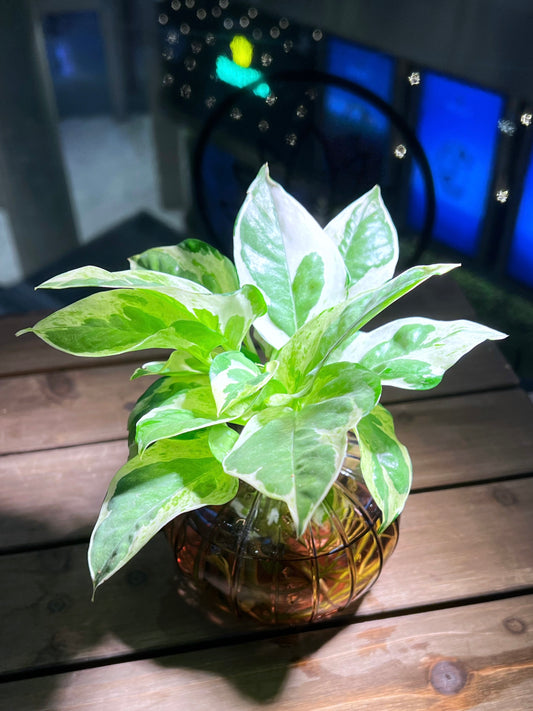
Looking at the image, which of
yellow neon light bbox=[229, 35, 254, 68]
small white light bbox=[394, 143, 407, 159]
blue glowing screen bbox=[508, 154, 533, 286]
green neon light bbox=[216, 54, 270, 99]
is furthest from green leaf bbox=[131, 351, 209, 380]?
yellow neon light bbox=[229, 35, 254, 68]

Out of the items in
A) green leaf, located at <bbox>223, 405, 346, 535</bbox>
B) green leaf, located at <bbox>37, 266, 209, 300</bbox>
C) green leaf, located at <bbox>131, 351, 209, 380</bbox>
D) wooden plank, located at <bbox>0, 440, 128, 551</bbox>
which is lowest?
wooden plank, located at <bbox>0, 440, 128, 551</bbox>

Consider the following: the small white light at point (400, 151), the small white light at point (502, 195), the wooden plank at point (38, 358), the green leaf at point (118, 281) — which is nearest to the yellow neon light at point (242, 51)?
the small white light at point (400, 151)

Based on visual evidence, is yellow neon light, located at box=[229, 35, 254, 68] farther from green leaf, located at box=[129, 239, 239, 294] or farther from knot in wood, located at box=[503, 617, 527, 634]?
knot in wood, located at box=[503, 617, 527, 634]

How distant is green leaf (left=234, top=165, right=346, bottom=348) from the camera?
1.85 feet

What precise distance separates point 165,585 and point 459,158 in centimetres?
150

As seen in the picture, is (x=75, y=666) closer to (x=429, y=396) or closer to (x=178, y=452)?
(x=178, y=452)

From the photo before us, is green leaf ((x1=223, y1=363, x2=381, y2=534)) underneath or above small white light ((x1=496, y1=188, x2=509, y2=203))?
above

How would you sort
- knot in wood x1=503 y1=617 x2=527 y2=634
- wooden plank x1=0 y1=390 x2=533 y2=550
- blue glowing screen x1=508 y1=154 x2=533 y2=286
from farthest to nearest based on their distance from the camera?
blue glowing screen x1=508 y1=154 x2=533 y2=286 → wooden plank x1=0 y1=390 x2=533 y2=550 → knot in wood x1=503 y1=617 x2=527 y2=634

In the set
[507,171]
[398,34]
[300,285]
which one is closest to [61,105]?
[398,34]

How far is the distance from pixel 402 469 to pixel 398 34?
206 cm

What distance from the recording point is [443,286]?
1093mm

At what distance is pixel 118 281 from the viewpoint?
49cm

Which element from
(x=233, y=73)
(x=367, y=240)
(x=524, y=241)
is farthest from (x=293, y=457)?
(x=233, y=73)

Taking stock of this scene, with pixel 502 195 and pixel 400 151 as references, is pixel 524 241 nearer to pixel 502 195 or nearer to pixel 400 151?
pixel 502 195
